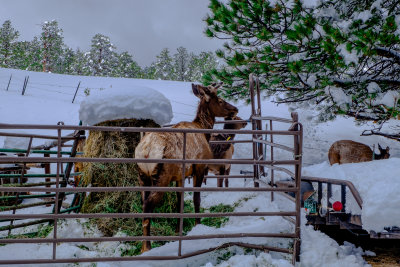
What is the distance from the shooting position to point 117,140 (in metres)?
5.72

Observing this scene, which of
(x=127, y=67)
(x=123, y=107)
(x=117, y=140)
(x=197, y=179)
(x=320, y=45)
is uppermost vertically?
(x=127, y=67)

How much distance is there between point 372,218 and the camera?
399cm

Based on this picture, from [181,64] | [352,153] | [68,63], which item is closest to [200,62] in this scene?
[181,64]

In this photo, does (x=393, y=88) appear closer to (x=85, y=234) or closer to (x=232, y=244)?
(x=232, y=244)

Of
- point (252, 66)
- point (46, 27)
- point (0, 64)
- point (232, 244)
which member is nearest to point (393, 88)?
point (252, 66)

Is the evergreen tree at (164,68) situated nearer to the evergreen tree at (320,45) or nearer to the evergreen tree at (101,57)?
the evergreen tree at (101,57)

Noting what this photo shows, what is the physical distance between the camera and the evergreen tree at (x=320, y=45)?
5496 millimetres

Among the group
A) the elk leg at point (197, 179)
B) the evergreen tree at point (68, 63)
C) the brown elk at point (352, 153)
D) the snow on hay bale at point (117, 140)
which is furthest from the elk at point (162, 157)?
the evergreen tree at point (68, 63)

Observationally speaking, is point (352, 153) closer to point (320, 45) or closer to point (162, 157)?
Answer: point (320, 45)

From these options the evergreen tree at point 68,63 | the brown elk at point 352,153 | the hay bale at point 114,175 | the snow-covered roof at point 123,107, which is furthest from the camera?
the evergreen tree at point 68,63

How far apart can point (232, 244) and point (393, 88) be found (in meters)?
5.43

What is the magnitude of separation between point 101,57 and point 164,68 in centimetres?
1109

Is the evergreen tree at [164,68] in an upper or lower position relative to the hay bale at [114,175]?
upper

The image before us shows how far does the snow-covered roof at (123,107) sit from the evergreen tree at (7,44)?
163ft
